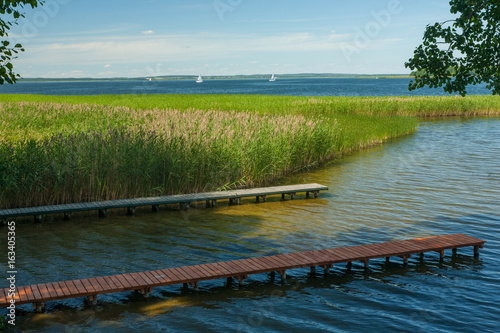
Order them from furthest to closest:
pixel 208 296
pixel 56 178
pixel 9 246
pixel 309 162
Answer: pixel 309 162
pixel 56 178
pixel 9 246
pixel 208 296

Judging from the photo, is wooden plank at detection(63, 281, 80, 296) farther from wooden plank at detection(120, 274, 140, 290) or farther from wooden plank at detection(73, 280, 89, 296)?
wooden plank at detection(120, 274, 140, 290)

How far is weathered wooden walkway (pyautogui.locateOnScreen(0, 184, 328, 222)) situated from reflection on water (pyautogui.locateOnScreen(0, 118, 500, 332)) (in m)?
0.35

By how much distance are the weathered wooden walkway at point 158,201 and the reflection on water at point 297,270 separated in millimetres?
348

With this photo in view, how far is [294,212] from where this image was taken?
47.9ft

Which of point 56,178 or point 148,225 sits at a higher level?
point 56,178

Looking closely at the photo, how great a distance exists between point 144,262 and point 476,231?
813cm

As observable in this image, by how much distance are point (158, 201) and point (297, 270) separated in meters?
5.68

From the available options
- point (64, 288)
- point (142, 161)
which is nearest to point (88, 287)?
point (64, 288)

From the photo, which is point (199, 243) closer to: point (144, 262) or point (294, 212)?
point (144, 262)

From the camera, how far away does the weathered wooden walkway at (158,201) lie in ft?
42.5

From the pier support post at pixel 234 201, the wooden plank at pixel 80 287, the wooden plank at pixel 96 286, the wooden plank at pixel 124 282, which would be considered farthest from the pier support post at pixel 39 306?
the pier support post at pixel 234 201

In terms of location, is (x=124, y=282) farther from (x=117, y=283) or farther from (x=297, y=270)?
(x=297, y=270)

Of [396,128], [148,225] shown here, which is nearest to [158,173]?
[148,225]

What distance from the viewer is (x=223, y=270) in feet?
29.5
